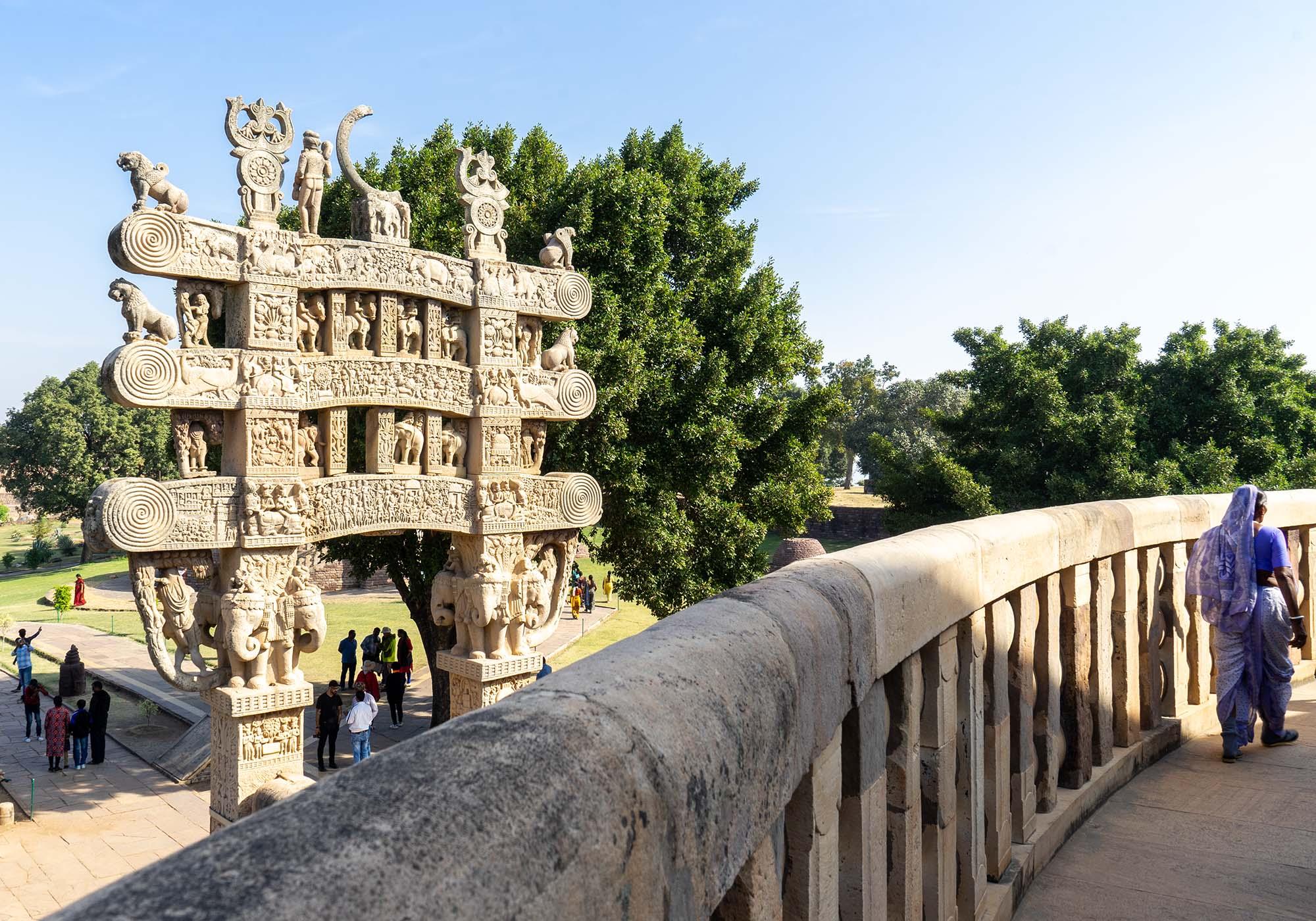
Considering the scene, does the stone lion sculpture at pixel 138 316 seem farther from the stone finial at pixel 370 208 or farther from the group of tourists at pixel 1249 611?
the group of tourists at pixel 1249 611

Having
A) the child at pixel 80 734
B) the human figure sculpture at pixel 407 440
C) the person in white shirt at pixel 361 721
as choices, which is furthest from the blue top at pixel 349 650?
the human figure sculpture at pixel 407 440

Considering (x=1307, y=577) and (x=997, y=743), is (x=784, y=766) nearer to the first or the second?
(x=997, y=743)

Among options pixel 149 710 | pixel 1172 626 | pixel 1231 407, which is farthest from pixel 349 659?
pixel 1231 407

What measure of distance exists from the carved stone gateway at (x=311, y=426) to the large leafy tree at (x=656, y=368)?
11.1ft

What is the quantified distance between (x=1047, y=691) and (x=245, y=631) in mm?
6681

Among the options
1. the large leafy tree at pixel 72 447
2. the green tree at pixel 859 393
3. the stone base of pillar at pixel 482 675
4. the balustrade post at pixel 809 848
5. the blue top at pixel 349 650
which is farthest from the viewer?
the green tree at pixel 859 393

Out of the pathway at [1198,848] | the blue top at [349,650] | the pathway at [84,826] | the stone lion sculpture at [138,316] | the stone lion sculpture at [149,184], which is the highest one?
the stone lion sculpture at [149,184]

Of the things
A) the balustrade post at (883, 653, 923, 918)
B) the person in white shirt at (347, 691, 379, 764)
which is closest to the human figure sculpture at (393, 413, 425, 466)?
the person in white shirt at (347, 691, 379, 764)

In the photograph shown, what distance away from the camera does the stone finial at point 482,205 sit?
32.0 ft

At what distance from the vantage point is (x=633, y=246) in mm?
14453

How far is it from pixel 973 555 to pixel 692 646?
6.22 ft

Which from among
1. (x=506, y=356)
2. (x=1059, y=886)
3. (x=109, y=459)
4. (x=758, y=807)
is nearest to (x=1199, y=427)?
(x=506, y=356)

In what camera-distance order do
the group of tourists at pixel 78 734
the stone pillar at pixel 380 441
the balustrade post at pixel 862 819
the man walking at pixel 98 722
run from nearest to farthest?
1. the balustrade post at pixel 862 819
2. the stone pillar at pixel 380 441
3. the group of tourists at pixel 78 734
4. the man walking at pixel 98 722

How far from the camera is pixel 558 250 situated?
1033 cm
